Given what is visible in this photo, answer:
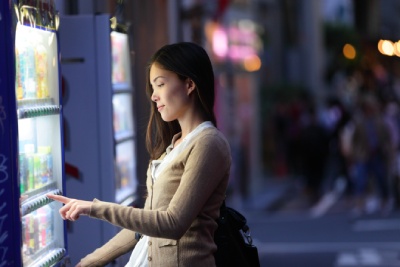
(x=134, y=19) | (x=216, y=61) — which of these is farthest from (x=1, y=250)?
(x=216, y=61)

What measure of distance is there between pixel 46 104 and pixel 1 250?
1.19 metres

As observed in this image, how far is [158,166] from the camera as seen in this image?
14.2 ft

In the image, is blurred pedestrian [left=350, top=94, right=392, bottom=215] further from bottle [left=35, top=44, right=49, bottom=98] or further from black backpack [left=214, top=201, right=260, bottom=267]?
black backpack [left=214, top=201, right=260, bottom=267]

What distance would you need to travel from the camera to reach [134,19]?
36.4ft

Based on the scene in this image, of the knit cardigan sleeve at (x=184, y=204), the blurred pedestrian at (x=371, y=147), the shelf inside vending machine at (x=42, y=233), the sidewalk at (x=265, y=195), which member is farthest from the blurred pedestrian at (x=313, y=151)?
the knit cardigan sleeve at (x=184, y=204)

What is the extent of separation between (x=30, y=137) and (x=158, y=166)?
1.29 m

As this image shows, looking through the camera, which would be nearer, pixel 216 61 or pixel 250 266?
pixel 250 266

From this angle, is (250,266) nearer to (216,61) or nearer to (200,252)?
(200,252)

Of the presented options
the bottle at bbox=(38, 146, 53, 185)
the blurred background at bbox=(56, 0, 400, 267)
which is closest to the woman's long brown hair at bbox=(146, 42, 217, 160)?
the bottle at bbox=(38, 146, 53, 185)

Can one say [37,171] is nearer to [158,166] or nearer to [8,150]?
[8,150]

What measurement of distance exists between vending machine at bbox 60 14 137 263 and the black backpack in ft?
9.15

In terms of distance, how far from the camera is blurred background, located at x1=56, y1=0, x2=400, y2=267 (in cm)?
1140

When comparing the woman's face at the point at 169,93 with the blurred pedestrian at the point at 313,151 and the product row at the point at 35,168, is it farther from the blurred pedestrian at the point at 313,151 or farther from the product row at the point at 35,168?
the blurred pedestrian at the point at 313,151

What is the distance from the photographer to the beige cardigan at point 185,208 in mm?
3990
